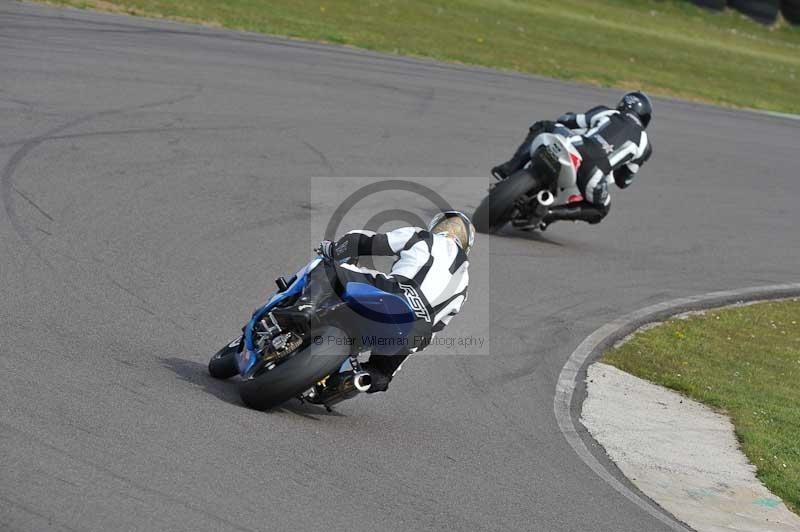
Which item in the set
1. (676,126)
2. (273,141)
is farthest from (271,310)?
(676,126)

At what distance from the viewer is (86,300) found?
8352 millimetres

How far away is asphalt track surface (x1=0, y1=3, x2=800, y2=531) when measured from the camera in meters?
5.81

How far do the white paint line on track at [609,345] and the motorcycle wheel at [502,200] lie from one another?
1864 millimetres

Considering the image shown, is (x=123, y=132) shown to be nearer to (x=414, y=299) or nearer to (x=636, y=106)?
(x=636, y=106)

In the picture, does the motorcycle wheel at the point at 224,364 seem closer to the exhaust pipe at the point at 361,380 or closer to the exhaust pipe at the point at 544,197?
the exhaust pipe at the point at 361,380

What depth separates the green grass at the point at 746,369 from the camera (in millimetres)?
8406

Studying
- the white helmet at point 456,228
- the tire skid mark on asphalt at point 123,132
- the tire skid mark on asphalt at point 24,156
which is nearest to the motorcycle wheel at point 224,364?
the white helmet at point 456,228

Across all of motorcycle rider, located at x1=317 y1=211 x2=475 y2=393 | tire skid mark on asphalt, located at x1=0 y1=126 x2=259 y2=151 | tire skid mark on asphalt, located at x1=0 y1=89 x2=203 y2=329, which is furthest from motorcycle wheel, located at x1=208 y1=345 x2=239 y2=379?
tire skid mark on asphalt, located at x1=0 y1=126 x2=259 y2=151

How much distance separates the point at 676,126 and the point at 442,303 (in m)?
15.1

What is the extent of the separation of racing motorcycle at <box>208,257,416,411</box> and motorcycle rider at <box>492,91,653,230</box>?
21.5 feet

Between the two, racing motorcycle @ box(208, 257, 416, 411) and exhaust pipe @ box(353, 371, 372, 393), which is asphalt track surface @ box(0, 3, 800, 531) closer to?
racing motorcycle @ box(208, 257, 416, 411)

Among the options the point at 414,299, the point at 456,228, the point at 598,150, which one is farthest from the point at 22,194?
the point at 598,150

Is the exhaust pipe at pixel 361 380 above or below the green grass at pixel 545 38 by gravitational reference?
above

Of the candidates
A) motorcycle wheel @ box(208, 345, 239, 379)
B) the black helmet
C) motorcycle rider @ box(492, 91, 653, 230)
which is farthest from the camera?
the black helmet
